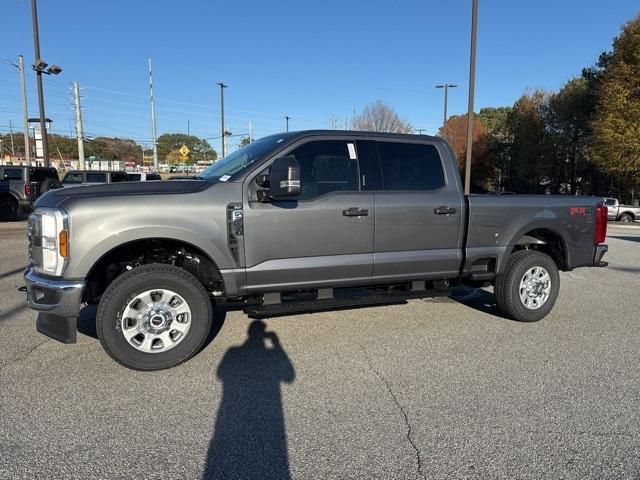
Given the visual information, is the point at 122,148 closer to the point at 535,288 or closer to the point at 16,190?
the point at 16,190

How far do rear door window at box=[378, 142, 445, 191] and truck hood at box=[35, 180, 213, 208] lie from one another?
1.81m

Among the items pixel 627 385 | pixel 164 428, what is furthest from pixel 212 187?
pixel 627 385

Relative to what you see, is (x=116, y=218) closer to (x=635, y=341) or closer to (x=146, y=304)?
(x=146, y=304)

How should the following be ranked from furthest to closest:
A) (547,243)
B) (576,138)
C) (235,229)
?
(576,138)
(547,243)
(235,229)

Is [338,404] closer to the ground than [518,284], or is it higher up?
closer to the ground

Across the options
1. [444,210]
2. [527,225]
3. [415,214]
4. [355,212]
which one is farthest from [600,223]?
[355,212]

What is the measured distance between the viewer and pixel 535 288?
5559 mm

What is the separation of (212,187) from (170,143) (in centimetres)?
13419

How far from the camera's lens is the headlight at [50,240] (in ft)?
12.2

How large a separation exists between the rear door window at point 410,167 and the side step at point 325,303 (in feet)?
3.66

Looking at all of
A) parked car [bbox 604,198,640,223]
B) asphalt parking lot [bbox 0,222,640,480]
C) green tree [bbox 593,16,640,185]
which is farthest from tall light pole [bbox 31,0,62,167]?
green tree [bbox 593,16,640,185]

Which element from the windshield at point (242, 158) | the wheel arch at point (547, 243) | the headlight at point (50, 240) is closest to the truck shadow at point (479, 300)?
the wheel arch at point (547, 243)

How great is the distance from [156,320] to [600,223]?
16.7 ft

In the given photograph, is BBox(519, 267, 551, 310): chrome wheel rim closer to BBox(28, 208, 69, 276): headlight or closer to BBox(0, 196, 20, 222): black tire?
BBox(28, 208, 69, 276): headlight
